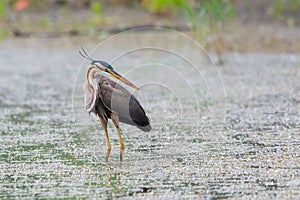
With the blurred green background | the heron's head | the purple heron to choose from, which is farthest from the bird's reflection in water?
the blurred green background

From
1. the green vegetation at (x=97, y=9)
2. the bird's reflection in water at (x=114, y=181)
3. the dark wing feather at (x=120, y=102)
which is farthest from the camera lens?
the green vegetation at (x=97, y=9)

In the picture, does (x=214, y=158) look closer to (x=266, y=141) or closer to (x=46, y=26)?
(x=266, y=141)

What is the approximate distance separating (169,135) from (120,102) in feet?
4.21

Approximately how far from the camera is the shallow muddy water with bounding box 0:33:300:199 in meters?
6.08

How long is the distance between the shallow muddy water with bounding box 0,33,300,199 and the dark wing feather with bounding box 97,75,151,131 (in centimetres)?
34

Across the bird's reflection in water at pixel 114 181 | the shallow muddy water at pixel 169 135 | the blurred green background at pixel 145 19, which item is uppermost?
the blurred green background at pixel 145 19

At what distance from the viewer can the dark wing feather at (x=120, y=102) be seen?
7.09m

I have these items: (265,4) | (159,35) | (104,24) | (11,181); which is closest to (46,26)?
(104,24)

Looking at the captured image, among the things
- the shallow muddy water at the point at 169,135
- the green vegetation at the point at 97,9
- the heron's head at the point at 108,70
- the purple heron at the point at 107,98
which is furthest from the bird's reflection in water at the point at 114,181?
the green vegetation at the point at 97,9

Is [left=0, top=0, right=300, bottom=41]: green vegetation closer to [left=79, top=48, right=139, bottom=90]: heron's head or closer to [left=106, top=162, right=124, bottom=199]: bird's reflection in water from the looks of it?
[left=79, top=48, right=139, bottom=90]: heron's head

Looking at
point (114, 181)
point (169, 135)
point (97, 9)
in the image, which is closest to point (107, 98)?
point (114, 181)

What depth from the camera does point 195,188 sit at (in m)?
5.93

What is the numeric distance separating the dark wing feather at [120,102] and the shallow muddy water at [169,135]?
1.12 ft

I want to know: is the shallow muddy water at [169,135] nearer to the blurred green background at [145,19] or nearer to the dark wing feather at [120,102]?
the dark wing feather at [120,102]
